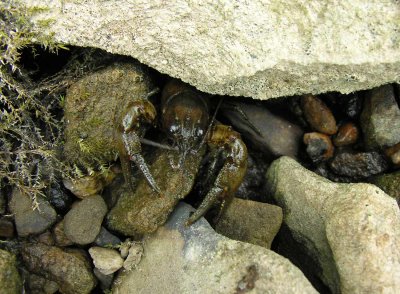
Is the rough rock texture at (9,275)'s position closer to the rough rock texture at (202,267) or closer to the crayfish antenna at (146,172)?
the rough rock texture at (202,267)

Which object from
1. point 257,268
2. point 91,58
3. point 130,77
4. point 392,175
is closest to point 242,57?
point 130,77

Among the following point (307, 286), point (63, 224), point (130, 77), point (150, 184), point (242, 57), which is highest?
point (242, 57)

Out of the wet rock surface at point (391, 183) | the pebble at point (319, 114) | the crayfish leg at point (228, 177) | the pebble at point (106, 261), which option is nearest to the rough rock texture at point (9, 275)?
the pebble at point (106, 261)

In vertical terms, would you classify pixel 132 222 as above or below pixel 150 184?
below

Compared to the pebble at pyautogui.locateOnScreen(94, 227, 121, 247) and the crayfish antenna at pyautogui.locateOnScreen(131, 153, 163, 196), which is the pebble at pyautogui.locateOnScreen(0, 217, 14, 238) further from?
the crayfish antenna at pyautogui.locateOnScreen(131, 153, 163, 196)

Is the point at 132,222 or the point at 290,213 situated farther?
the point at 290,213

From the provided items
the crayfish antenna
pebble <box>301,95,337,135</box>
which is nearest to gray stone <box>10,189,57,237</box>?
the crayfish antenna

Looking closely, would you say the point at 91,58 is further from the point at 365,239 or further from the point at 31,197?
the point at 365,239
